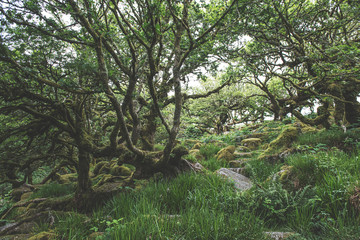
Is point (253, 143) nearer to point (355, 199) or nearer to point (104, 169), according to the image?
point (355, 199)

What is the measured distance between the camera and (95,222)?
298 cm

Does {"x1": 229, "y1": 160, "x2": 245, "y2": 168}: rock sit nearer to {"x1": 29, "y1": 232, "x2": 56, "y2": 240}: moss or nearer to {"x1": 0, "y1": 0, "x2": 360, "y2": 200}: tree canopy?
{"x1": 0, "y1": 0, "x2": 360, "y2": 200}: tree canopy

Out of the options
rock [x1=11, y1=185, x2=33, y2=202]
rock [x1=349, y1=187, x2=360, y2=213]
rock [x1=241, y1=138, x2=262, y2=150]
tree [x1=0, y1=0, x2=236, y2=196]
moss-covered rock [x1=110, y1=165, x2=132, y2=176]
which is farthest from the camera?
rock [x1=241, y1=138, x2=262, y2=150]

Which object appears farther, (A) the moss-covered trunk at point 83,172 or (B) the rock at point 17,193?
(B) the rock at point 17,193

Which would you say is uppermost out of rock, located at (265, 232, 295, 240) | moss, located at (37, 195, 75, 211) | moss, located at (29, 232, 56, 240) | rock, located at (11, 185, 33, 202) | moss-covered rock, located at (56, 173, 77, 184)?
moss, located at (29, 232, 56, 240)

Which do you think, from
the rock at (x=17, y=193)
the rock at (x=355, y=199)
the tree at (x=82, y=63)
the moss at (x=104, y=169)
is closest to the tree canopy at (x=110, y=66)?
the tree at (x=82, y=63)

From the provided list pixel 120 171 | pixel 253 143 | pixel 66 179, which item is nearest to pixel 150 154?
pixel 120 171

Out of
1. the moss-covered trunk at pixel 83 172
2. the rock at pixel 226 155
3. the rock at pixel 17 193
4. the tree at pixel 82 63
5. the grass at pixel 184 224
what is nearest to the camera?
the grass at pixel 184 224

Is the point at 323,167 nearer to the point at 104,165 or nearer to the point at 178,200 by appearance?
the point at 178,200

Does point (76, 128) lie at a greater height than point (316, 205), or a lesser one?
greater

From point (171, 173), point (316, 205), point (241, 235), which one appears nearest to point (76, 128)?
point (171, 173)

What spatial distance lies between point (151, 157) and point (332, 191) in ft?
14.0

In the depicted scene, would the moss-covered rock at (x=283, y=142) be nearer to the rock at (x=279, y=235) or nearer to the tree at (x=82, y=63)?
the tree at (x=82, y=63)

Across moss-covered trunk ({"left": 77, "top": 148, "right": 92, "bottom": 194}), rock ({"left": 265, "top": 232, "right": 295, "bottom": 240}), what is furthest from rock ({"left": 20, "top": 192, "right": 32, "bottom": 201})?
rock ({"left": 265, "top": 232, "right": 295, "bottom": 240})
